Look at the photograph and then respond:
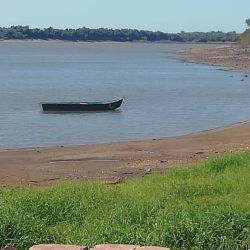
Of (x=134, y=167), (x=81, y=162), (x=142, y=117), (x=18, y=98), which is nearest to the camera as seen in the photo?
(x=134, y=167)

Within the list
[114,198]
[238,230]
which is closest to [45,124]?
[114,198]

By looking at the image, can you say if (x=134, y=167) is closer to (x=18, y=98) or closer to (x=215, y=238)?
(x=215, y=238)

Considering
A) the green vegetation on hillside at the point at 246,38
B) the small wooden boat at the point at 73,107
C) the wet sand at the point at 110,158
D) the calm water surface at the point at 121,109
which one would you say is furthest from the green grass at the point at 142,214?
the green vegetation on hillside at the point at 246,38

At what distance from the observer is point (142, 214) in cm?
866

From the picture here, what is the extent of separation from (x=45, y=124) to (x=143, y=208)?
22678 millimetres

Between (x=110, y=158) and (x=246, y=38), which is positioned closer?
(x=110, y=158)

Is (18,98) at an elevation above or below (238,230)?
below

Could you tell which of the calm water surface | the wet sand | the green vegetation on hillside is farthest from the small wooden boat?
the green vegetation on hillside

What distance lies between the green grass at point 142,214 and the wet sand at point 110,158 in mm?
4496

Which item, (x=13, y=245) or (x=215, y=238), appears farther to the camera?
(x=215, y=238)

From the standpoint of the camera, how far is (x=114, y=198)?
34.0 feet

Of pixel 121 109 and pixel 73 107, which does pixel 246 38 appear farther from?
pixel 73 107

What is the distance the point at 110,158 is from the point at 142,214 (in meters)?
12.1

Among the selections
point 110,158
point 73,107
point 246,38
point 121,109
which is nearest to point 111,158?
point 110,158
